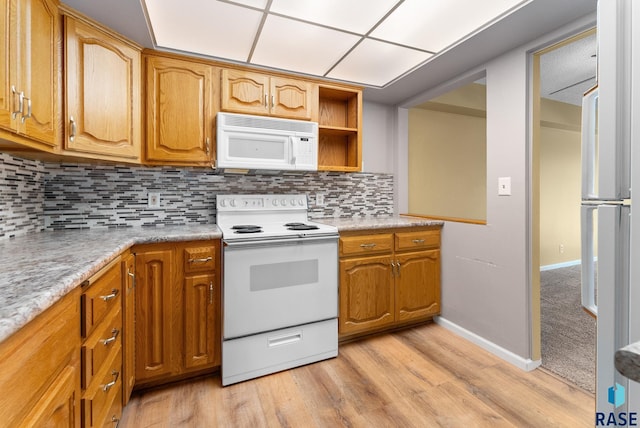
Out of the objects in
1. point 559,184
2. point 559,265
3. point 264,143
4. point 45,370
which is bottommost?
point 559,265

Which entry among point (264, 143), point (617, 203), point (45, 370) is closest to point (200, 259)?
point (264, 143)

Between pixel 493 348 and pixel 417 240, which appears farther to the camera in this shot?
pixel 417 240

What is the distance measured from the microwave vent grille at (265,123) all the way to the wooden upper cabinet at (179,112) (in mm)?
135

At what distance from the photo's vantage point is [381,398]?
165 cm

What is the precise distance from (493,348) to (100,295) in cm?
236

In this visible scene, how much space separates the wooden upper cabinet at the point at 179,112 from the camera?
6.31 ft

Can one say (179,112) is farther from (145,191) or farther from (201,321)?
(201,321)

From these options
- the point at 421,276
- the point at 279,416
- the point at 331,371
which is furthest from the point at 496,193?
the point at 279,416

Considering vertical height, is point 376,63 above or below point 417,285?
above

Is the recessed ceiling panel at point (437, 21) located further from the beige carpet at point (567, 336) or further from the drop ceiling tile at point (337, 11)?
the beige carpet at point (567, 336)

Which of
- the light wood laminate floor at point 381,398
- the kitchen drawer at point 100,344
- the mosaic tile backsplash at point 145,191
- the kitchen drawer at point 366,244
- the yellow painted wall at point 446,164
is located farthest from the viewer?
the yellow painted wall at point 446,164

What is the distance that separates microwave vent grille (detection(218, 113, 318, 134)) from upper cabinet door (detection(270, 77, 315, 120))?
9 cm

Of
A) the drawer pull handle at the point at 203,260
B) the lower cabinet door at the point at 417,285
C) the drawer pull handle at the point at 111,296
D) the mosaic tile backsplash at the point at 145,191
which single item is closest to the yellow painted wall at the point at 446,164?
the lower cabinet door at the point at 417,285

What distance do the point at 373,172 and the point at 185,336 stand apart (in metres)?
2.16
